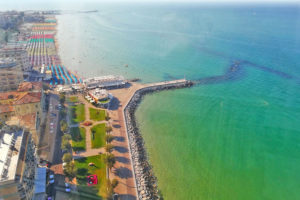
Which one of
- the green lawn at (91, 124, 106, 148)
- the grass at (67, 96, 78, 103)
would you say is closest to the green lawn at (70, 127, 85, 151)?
the green lawn at (91, 124, 106, 148)

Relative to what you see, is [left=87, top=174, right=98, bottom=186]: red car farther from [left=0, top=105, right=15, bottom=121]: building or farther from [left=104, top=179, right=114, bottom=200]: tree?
[left=0, top=105, right=15, bottom=121]: building

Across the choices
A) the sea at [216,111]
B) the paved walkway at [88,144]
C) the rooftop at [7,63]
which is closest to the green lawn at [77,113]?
the paved walkway at [88,144]

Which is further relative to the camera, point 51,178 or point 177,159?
point 177,159

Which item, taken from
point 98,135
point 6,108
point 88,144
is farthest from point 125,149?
point 6,108

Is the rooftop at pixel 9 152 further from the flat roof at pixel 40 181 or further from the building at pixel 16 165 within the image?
the flat roof at pixel 40 181

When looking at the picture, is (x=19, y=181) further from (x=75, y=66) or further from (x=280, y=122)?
(x=75, y=66)

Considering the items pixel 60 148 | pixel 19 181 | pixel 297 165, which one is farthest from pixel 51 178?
pixel 297 165

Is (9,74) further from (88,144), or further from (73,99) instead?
(88,144)
